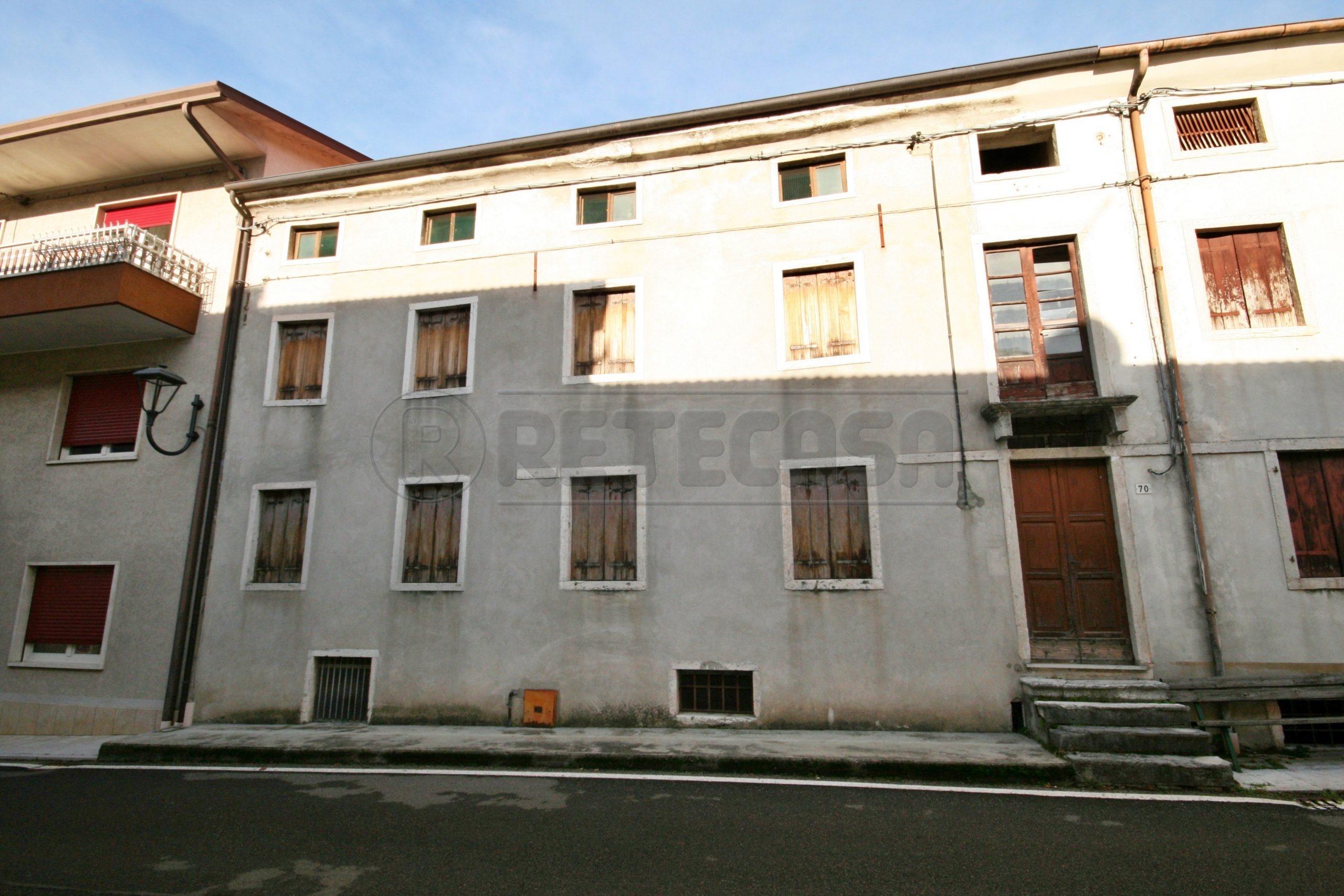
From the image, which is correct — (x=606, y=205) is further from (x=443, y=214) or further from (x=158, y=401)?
(x=158, y=401)

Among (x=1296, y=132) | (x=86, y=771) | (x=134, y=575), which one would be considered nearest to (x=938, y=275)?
(x=1296, y=132)

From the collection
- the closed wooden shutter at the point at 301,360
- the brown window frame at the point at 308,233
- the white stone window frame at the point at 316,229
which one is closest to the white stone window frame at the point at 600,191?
the white stone window frame at the point at 316,229

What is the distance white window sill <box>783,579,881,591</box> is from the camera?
8.24 m

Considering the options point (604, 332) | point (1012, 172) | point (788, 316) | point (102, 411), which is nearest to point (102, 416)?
point (102, 411)

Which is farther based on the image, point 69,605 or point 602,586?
point 69,605

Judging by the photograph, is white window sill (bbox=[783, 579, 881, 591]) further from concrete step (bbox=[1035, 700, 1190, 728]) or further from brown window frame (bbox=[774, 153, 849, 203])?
brown window frame (bbox=[774, 153, 849, 203])

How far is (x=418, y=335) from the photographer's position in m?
10.5

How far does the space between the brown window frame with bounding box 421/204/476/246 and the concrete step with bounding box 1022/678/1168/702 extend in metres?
10.4

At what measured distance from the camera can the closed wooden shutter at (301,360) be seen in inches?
417

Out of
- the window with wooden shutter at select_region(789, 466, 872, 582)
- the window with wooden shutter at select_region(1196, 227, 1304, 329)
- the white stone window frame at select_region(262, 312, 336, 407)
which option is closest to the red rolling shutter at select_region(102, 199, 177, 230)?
the white stone window frame at select_region(262, 312, 336, 407)

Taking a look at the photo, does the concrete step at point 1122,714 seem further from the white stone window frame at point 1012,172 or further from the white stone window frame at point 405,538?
the white stone window frame at point 405,538

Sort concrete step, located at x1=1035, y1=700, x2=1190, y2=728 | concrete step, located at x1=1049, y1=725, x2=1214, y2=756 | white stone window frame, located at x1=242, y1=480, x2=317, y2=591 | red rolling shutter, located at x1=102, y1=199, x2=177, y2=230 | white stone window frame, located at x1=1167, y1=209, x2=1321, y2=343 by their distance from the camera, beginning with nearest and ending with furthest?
concrete step, located at x1=1049, y1=725, x2=1214, y2=756 → concrete step, located at x1=1035, y1=700, x2=1190, y2=728 → white stone window frame, located at x1=1167, y1=209, x2=1321, y2=343 → white stone window frame, located at x1=242, y1=480, x2=317, y2=591 → red rolling shutter, located at x1=102, y1=199, x2=177, y2=230

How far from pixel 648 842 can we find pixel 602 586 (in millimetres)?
4276

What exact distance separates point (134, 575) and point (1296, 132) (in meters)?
18.0
